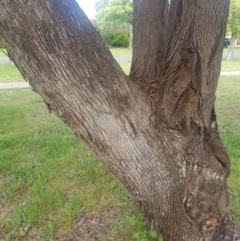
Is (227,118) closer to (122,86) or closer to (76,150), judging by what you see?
(76,150)

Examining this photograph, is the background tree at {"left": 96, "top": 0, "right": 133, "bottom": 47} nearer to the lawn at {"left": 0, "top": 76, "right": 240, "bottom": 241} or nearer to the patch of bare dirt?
the lawn at {"left": 0, "top": 76, "right": 240, "bottom": 241}

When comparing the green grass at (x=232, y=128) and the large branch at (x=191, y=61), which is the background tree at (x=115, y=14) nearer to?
the green grass at (x=232, y=128)

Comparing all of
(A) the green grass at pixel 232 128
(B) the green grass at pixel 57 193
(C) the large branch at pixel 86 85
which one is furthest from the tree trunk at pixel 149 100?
(A) the green grass at pixel 232 128

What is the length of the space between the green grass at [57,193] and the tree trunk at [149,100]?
0.38 m

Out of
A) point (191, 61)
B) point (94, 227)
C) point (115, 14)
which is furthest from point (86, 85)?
point (115, 14)

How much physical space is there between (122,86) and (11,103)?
4257mm

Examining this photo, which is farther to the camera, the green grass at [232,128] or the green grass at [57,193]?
the green grass at [232,128]

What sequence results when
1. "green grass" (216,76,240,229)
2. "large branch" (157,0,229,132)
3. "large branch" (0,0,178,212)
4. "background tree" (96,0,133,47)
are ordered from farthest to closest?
"background tree" (96,0,133,47), "green grass" (216,76,240,229), "large branch" (157,0,229,132), "large branch" (0,0,178,212)

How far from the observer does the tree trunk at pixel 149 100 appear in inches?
47.7

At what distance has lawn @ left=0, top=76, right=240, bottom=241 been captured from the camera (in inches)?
76.1

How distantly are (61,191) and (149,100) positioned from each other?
126cm

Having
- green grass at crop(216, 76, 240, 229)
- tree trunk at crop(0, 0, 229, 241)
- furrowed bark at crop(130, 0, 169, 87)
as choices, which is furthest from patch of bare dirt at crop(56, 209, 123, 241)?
furrowed bark at crop(130, 0, 169, 87)

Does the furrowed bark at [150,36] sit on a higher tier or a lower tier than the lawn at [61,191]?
higher

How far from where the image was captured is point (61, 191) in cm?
235
